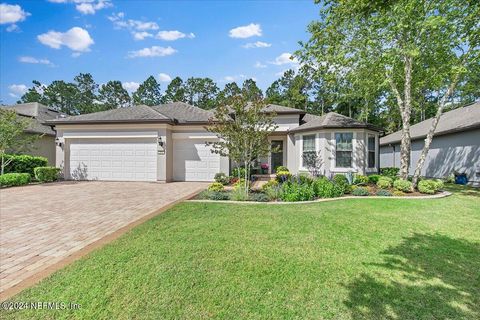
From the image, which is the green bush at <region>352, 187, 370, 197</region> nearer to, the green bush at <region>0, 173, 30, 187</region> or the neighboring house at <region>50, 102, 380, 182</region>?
the neighboring house at <region>50, 102, 380, 182</region>

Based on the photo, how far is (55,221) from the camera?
6.08 meters

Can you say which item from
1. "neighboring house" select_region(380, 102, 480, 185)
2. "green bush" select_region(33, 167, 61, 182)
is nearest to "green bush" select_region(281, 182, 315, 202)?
"neighboring house" select_region(380, 102, 480, 185)

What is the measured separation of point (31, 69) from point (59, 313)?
2088 centimetres

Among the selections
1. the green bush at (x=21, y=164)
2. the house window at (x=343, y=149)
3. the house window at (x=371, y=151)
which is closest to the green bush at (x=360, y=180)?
the house window at (x=343, y=149)

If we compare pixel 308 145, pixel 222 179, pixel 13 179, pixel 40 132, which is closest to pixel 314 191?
pixel 222 179

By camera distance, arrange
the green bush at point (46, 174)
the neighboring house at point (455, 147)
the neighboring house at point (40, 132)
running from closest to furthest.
A: the neighboring house at point (455, 147) → the green bush at point (46, 174) → the neighboring house at point (40, 132)

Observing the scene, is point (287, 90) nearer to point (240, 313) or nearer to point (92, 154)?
point (92, 154)

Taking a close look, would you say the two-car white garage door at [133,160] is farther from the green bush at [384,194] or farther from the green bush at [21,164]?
the green bush at [384,194]

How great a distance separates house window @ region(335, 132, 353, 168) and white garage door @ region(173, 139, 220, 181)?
6913mm

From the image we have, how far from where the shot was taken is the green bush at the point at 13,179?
12.1 meters

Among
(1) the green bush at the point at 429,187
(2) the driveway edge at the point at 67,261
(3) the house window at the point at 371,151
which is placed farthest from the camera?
(3) the house window at the point at 371,151

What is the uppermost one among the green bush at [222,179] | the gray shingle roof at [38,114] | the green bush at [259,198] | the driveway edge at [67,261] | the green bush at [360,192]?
the gray shingle roof at [38,114]

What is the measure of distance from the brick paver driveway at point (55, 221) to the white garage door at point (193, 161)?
15.1 ft

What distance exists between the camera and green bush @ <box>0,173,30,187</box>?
12074mm
